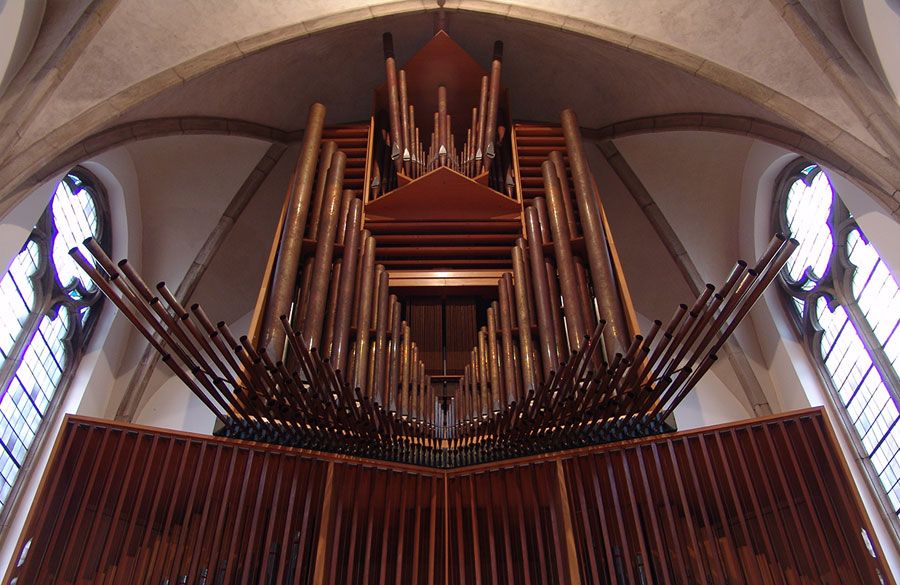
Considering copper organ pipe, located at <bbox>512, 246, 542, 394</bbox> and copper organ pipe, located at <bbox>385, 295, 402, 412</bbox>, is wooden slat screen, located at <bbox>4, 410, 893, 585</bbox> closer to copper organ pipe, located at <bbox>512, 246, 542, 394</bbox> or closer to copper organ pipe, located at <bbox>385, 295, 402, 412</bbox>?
copper organ pipe, located at <bbox>385, 295, 402, 412</bbox>

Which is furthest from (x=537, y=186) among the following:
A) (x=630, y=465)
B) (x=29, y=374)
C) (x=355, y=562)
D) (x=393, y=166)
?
(x=29, y=374)

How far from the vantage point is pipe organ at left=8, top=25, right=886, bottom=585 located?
517 cm

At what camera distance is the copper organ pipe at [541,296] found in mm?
6359

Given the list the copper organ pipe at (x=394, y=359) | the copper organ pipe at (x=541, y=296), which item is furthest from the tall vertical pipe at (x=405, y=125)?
the copper organ pipe at (x=394, y=359)

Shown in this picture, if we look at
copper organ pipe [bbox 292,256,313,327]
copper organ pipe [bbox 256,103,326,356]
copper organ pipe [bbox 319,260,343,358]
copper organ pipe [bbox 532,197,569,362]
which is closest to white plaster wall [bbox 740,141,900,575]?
copper organ pipe [bbox 532,197,569,362]

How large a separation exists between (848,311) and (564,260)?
2.71m

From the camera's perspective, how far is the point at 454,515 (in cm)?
612

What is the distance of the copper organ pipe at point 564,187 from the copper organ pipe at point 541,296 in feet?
0.95

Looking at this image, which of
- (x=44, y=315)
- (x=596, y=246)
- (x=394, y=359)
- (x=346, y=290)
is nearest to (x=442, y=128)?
(x=596, y=246)

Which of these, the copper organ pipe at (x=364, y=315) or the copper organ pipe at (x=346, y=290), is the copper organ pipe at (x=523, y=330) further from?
the copper organ pipe at (x=346, y=290)

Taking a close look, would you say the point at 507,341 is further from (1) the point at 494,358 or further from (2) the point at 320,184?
(2) the point at 320,184

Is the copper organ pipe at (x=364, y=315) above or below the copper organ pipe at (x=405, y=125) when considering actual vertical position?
below

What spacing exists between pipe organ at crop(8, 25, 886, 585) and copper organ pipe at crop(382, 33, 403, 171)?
1.02 meters

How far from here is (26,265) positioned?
7.39 meters
